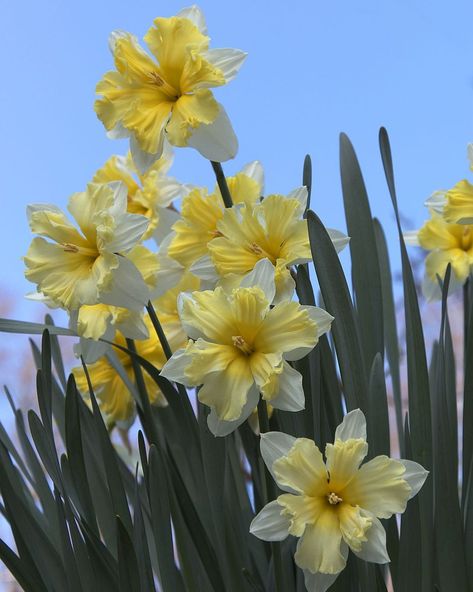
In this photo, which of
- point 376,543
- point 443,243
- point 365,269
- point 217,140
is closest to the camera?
point 376,543

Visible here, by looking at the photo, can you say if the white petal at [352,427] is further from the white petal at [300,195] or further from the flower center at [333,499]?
the white petal at [300,195]

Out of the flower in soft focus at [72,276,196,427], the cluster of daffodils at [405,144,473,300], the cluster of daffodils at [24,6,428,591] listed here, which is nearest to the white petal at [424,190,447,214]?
the cluster of daffodils at [405,144,473,300]

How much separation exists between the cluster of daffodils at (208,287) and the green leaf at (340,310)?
1.3 inches

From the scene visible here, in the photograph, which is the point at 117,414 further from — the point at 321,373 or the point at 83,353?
the point at 321,373

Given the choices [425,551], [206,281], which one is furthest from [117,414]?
[425,551]

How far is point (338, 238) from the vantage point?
74 cm

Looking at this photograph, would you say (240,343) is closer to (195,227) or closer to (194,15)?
(195,227)

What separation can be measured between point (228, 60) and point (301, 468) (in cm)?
37

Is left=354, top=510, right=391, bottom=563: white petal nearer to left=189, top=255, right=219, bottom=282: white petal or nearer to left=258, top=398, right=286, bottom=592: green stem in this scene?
left=258, top=398, right=286, bottom=592: green stem

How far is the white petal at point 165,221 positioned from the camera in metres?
0.93

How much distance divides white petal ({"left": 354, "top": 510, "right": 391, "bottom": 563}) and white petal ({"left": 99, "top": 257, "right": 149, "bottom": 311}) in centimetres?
29

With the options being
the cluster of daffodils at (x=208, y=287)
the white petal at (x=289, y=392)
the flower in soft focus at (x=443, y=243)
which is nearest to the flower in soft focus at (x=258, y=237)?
the cluster of daffodils at (x=208, y=287)

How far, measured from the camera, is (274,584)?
77 centimetres

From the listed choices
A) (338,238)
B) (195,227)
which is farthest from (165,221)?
(338,238)
